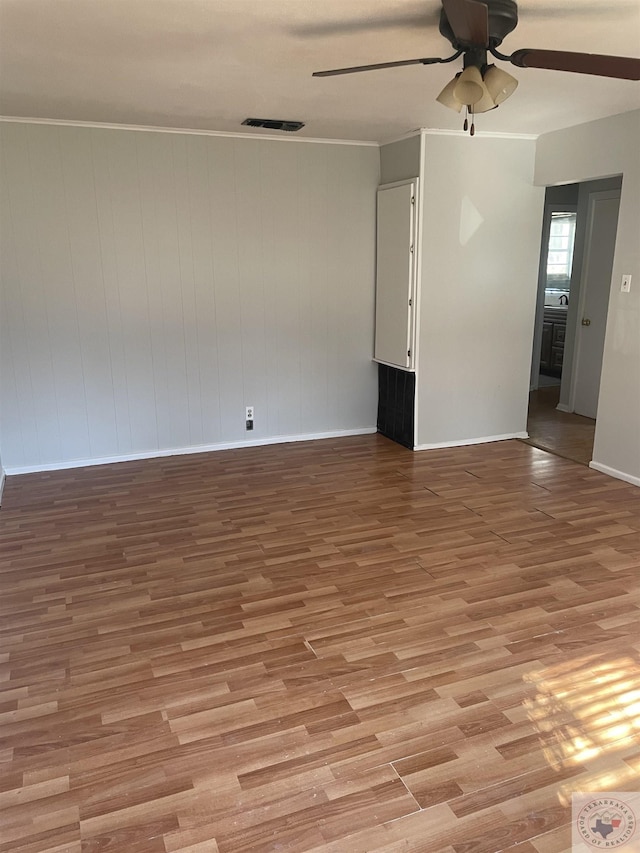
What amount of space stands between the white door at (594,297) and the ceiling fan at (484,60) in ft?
12.0

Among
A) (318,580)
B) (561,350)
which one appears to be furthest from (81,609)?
(561,350)

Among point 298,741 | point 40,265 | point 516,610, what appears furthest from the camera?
point 40,265

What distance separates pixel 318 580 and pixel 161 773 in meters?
1.26

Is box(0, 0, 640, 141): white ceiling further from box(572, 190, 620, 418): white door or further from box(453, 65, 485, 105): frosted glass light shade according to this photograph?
box(572, 190, 620, 418): white door

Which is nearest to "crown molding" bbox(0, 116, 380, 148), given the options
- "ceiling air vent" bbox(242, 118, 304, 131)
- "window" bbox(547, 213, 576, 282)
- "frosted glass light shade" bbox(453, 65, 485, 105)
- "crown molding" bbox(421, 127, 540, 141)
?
"ceiling air vent" bbox(242, 118, 304, 131)

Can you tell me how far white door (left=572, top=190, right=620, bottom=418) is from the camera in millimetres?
5703

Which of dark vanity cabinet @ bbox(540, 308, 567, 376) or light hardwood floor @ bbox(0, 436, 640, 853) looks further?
dark vanity cabinet @ bbox(540, 308, 567, 376)

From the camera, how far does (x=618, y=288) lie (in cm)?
425

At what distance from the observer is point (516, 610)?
2773 millimetres

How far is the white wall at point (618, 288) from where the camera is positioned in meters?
4.06

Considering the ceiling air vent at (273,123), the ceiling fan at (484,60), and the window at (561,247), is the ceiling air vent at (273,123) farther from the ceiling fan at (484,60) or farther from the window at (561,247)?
the window at (561,247)

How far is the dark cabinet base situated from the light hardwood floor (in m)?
0.98

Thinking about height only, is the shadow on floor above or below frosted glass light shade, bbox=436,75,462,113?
below

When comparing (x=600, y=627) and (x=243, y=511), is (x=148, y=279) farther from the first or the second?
(x=600, y=627)
